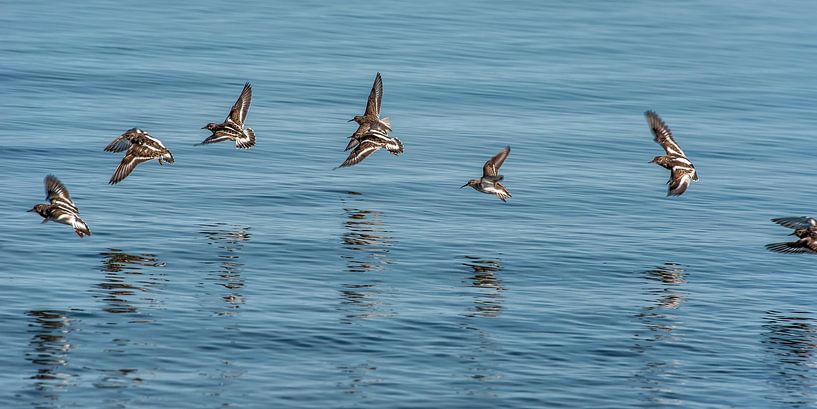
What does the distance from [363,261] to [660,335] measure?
960cm

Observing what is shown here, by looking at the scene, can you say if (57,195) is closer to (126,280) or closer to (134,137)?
(126,280)

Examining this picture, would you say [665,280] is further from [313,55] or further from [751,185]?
[313,55]

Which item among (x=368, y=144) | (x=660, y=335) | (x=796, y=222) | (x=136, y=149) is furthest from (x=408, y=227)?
(x=796, y=222)

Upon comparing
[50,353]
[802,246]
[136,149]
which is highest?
[136,149]

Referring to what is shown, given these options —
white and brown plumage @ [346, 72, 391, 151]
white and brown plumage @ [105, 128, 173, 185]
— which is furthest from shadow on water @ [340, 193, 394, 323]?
white and brown plumage @ [105, 128, 173, 185]

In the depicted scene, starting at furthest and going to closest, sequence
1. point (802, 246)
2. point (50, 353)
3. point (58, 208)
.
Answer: point (58, 208) → point (802, 246) → point (50, 353)

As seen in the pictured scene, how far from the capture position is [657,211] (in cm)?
4791

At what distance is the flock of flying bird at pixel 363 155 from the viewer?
3381 centimetres

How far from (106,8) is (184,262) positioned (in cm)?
5668

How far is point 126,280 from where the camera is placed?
119 ft

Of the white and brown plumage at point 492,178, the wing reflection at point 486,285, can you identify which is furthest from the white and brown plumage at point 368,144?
the wing reflection at point 486,285

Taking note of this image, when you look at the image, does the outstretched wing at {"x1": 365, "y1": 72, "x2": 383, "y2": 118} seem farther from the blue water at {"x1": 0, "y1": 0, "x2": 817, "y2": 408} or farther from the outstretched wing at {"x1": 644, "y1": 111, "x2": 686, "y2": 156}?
the outstretched wing at {"x1": 644, "y1": 111, "x2": 686, "y2": 156}

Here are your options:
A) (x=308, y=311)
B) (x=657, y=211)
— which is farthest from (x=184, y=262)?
(x=657, y=211)

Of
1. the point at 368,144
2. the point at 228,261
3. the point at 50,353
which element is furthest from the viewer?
the point at 368,144
